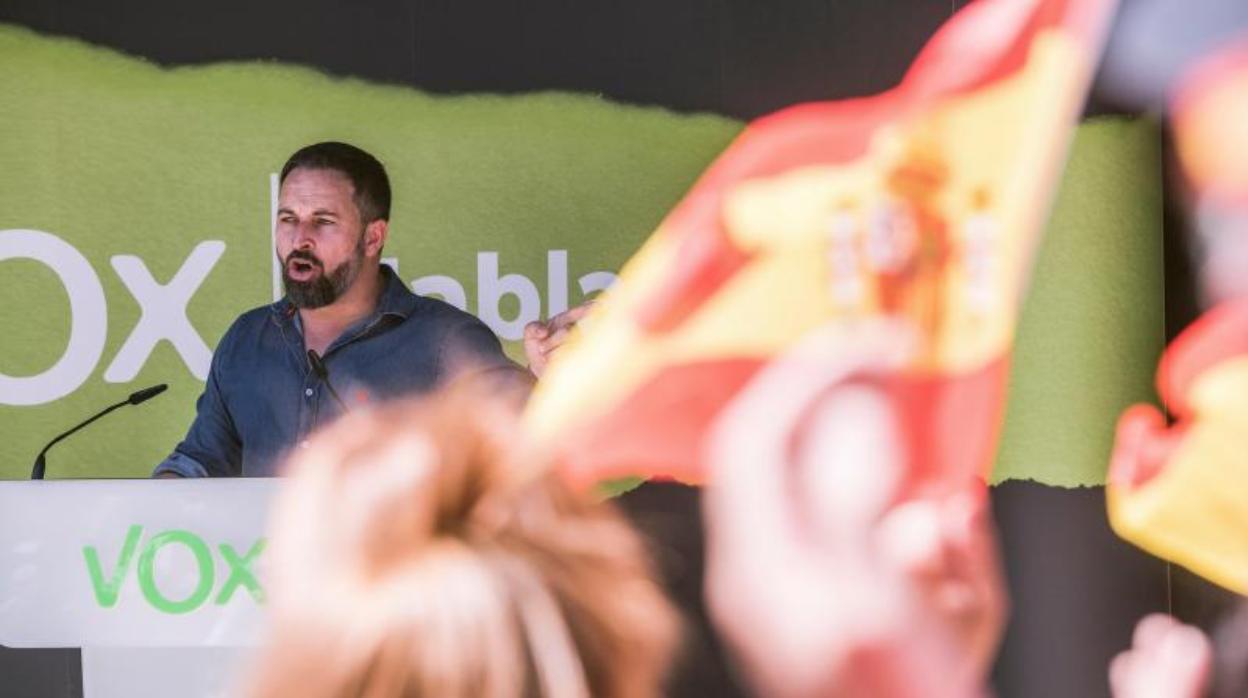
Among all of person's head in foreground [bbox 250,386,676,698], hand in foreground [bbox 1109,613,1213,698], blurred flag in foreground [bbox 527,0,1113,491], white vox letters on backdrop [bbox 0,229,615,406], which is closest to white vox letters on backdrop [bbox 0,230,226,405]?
white vox letters on backdrop [bbox 0,229,615,406]

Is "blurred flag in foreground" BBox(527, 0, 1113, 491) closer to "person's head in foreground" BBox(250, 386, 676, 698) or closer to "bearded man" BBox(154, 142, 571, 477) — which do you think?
"bearded man" BBox(154, 142, 571, 477)

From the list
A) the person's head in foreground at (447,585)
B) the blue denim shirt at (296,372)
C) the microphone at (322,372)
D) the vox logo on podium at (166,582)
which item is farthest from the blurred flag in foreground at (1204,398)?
the person's head in foreground at (447,585)

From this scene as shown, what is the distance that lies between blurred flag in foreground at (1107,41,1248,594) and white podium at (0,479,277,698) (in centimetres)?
213

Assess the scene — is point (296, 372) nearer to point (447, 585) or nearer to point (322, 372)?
point (322, 372)

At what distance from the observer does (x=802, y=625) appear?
10.2 ft

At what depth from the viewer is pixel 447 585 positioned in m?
0.91

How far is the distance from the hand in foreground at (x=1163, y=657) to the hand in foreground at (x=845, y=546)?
1.13 feet

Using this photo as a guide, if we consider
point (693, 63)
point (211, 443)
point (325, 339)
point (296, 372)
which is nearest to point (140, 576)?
point (211, 443)

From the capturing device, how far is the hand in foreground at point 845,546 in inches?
114

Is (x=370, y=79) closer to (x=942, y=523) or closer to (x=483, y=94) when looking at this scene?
(x=483, y=94)

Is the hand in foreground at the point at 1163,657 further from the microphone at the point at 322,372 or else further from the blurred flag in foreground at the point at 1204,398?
the microphone at the point at 322,372

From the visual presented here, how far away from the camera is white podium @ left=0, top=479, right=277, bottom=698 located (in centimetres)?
288

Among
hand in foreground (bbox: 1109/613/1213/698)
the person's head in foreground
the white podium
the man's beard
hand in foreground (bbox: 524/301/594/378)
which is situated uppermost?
the person's head in foreground

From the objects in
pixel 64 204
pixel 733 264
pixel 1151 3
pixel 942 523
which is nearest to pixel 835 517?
pixel 942 523
